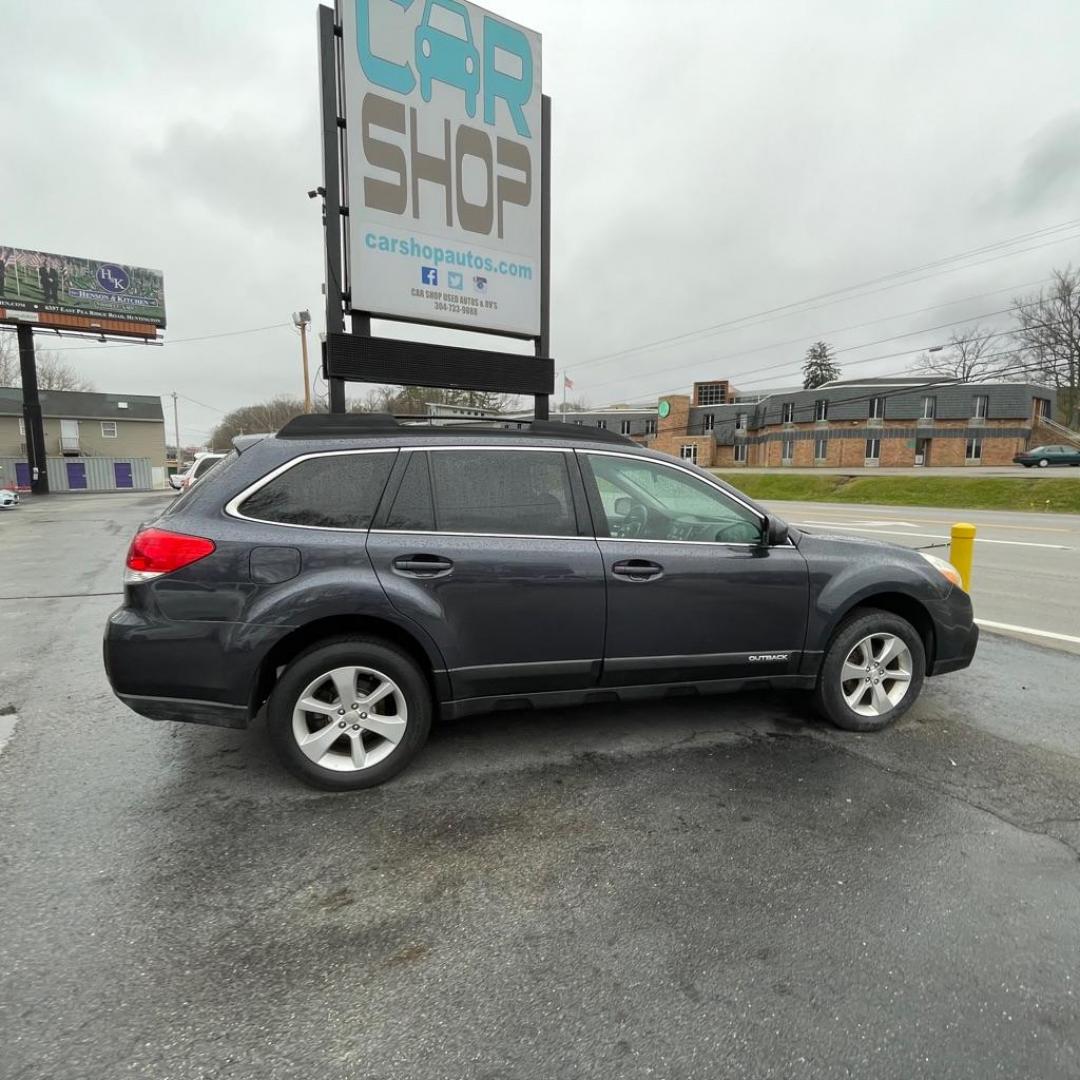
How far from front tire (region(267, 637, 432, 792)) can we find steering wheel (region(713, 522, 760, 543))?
1775 mm

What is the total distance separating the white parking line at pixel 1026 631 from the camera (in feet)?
19.0

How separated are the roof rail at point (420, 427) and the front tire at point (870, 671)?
1.69m

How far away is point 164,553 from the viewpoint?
2.87 meters

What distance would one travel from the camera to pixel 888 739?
3643 mm

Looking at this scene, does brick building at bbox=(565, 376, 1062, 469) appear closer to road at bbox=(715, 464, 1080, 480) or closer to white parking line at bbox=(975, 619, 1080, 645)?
road at bbox=(715, 464, 1080, 480)

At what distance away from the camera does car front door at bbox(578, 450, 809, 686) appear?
10.9ft

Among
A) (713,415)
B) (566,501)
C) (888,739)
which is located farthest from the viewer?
(713,415)

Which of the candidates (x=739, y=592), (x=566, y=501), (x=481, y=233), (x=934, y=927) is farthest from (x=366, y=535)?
(x=481, y=233)

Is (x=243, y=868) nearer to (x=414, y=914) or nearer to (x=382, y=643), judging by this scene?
(x=414, y=914)

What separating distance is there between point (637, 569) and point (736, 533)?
67 centimetres

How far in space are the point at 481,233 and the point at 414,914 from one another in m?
6.61

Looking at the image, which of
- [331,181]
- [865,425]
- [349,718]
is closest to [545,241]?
[331,181]

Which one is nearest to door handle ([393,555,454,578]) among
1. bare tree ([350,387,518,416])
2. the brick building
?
bare tree ([350,387,518,416])

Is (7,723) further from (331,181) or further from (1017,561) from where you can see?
(1017,561)
